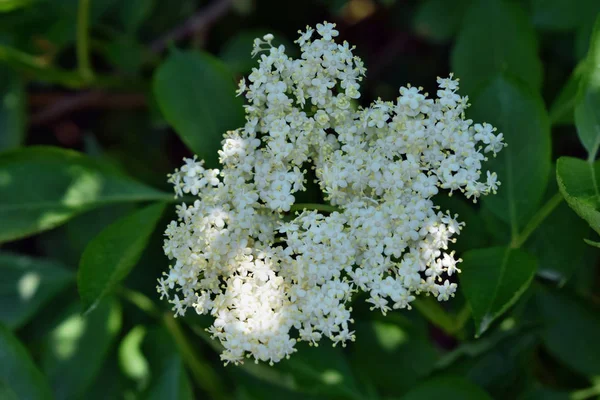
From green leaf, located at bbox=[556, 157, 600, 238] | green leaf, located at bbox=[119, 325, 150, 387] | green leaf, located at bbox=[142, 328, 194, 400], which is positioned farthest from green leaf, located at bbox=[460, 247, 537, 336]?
green leaf, located at bbox=[119, 325, 150, 387]

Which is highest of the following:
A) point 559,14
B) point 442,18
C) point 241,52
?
point 241,52

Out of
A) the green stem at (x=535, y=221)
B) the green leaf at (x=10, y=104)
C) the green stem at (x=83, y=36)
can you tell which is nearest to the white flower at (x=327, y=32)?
the green stem at (x=535, y=221)

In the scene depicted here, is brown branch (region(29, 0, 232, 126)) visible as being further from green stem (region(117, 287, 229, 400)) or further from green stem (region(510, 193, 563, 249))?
green stem (region(510, 193, 563, 249))

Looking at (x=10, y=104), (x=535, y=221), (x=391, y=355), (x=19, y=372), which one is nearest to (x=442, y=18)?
(x=535, y=221)

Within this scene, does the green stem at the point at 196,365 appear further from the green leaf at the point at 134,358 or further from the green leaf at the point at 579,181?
the green leaf at the point at 579,181

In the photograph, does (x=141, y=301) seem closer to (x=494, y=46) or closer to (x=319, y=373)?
(x=319, y=373)

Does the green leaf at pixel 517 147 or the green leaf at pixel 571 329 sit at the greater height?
the green leaf at pixel 517 147

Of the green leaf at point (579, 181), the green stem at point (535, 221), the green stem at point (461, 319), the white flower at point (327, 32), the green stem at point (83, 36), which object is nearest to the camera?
the green leaf at point (579, 181)

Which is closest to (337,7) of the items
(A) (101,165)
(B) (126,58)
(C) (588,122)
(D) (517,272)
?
(B) (126,58)
